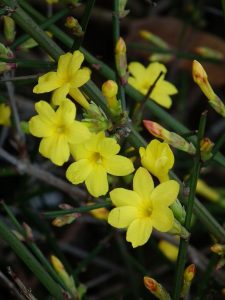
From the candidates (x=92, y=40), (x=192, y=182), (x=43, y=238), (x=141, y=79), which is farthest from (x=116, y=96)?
(x=92, y=40)

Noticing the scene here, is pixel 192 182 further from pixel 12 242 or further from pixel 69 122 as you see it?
pixel 12 242

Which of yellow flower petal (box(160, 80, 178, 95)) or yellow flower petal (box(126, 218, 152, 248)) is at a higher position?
yellow flower petal (box(160, 80, 178, 95))

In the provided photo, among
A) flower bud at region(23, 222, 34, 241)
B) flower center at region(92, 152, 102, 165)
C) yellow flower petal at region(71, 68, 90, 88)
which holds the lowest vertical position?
flower bud at region(23, 222, 34, 241)

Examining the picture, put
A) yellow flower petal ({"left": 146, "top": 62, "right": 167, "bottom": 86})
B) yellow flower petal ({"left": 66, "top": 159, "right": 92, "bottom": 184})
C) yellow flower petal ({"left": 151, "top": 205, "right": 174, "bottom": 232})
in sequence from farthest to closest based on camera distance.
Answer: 1. yellow flower petal ({"left": 146, "top": 62, "right": 167, "bottom": 86})
2. yellow flower petal ({"left": 66, "top": 159, "right": 92, "bottom": 184})
3. yellow flower petal ({"left": 151, "top": 205, "right": 174, "bottom": 232})

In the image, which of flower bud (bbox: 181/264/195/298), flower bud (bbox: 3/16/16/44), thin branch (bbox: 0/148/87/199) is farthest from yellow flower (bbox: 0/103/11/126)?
flower bud (bbox: 181/264/195/298)

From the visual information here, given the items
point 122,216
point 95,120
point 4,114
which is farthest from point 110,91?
point 4,114

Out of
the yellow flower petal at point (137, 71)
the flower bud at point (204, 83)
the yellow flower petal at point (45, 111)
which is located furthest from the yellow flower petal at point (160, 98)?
the yellow flower petal at point (45, 111)

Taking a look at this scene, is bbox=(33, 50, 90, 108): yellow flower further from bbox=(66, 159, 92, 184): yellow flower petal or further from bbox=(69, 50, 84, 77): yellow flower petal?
bbox=(66, 159, 92, 184): yellow flower petal

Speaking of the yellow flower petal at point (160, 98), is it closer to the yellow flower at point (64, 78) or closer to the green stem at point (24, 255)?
the yellow flower at point (64, 78)
